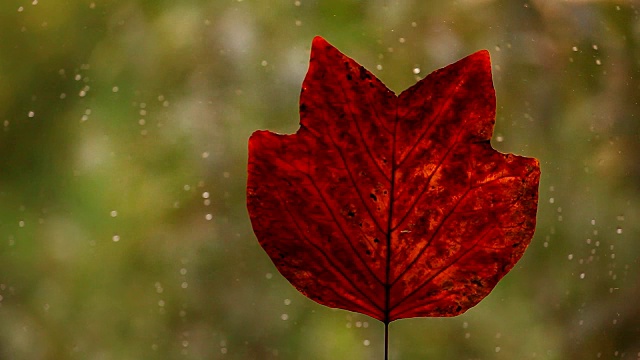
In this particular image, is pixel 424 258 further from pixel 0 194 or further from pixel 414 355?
pixel 0 194

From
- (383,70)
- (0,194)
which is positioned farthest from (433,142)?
(0,194)

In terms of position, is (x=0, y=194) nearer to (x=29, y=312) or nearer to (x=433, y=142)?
(x=29, y=312)

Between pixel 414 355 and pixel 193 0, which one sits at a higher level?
pixel 193 0
